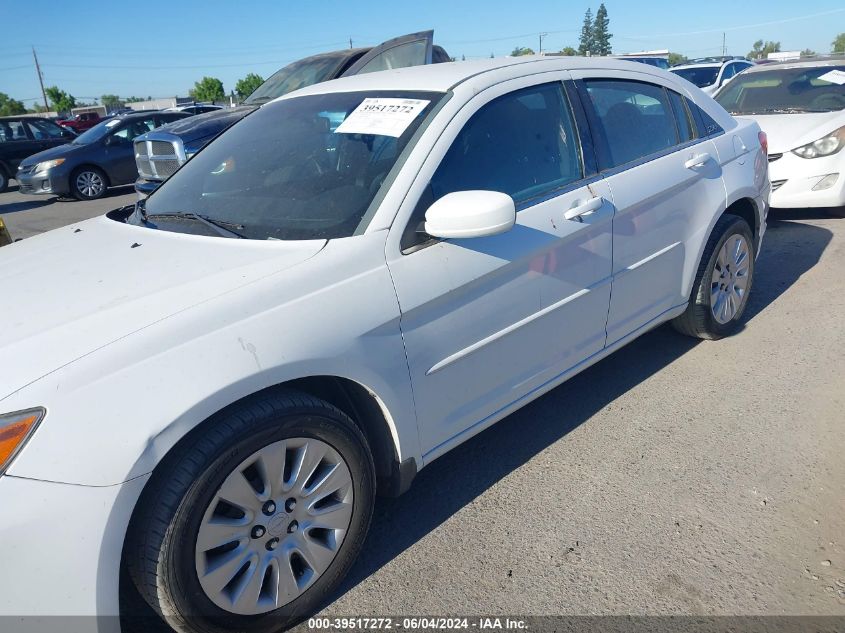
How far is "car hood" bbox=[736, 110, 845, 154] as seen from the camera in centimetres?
626

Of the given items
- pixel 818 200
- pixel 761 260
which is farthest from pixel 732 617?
pixel 818 200

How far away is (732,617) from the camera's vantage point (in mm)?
2109

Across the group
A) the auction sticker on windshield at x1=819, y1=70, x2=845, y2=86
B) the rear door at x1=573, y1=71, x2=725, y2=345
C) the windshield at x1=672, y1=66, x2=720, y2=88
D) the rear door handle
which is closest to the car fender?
the rear door at x1=573, y1=71, x2=725, y2=345

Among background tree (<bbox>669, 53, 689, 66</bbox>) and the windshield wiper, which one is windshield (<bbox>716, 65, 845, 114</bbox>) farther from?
background tree (<bbox>669, 53, 689, 66</bbox>)

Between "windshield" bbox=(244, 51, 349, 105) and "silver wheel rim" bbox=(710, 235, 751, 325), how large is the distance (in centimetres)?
618

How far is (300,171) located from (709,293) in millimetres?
2458

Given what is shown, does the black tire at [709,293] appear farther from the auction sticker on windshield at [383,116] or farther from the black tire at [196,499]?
the black tire at [196,499]

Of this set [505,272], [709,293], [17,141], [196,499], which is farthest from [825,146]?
[17,141]

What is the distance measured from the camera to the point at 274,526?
205 centimetres

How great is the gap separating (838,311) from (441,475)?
317 centimetres

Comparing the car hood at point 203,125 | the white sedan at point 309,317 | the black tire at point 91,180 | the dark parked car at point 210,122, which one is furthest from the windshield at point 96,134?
the white sedan at point 309,317

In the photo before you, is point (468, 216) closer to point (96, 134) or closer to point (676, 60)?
point (96, 134)

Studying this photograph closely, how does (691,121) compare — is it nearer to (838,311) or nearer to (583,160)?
(583,160)

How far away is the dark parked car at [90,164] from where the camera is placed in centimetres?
1221
